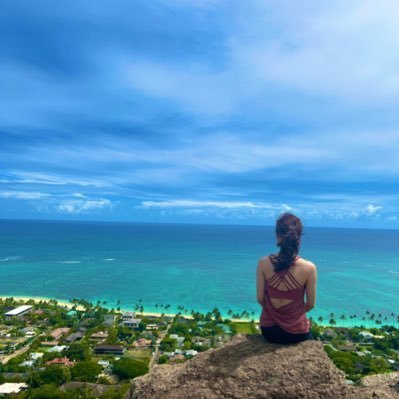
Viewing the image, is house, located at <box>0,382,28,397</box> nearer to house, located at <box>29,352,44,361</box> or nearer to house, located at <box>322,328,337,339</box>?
house, located at <box>29,352,44,361</box>

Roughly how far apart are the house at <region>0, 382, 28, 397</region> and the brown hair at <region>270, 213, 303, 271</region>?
33551 millimetres

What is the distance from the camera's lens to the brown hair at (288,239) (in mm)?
6328

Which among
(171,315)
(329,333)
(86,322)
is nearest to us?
(329,333)

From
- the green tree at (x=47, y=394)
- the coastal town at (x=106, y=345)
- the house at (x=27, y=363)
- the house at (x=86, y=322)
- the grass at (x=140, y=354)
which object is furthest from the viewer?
the house at (x=86, y=322)

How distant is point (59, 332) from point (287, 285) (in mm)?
52857

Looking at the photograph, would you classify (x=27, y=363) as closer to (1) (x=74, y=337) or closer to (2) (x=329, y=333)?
(1) (x=74, y=337)

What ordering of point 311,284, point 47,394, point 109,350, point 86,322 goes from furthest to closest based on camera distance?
point 86,322, point 109,350, point 47,394, point 311,284

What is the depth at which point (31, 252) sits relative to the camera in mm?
142250

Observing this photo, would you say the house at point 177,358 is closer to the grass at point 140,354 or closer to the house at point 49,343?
the grass at point 140,354

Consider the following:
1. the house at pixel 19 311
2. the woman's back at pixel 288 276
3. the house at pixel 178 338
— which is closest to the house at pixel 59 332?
the house at pixel 19 311

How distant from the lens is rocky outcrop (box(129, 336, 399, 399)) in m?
6.04

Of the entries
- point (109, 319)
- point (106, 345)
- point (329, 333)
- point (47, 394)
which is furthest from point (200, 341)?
point (47, 394)

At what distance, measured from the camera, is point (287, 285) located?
255 inches

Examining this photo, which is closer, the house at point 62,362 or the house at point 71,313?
the house at point 62,362
